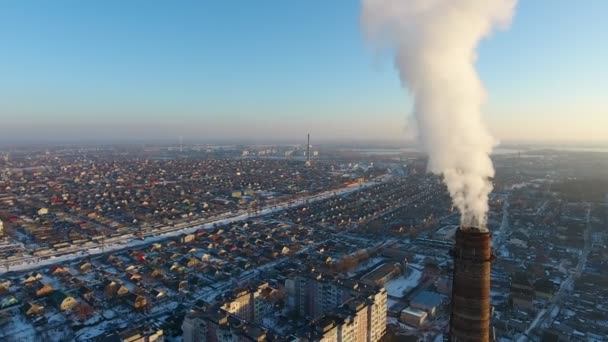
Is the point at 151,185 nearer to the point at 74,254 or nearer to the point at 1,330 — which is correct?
the point at 74,254

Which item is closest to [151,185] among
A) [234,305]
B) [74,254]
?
[74,254]

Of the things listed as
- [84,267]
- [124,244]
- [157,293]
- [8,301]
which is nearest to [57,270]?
[84,267]

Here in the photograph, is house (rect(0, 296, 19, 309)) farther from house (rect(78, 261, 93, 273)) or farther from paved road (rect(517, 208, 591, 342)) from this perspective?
paved road (rect(517, 208, 591, 342))

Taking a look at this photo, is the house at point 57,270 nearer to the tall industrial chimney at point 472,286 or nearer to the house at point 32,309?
the house at point 32,309

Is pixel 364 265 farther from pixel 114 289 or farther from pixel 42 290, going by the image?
pixel 42 290

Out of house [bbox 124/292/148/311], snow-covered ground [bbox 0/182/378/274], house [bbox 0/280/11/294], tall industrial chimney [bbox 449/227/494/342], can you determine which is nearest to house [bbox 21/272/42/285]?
house [bbox 0/280/11/294]

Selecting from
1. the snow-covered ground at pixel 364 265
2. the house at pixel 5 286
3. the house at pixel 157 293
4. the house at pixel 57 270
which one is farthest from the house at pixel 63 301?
the snow-covered ground at pixel 364 265

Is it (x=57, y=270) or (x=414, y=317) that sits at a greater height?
(x=414, y=317)
